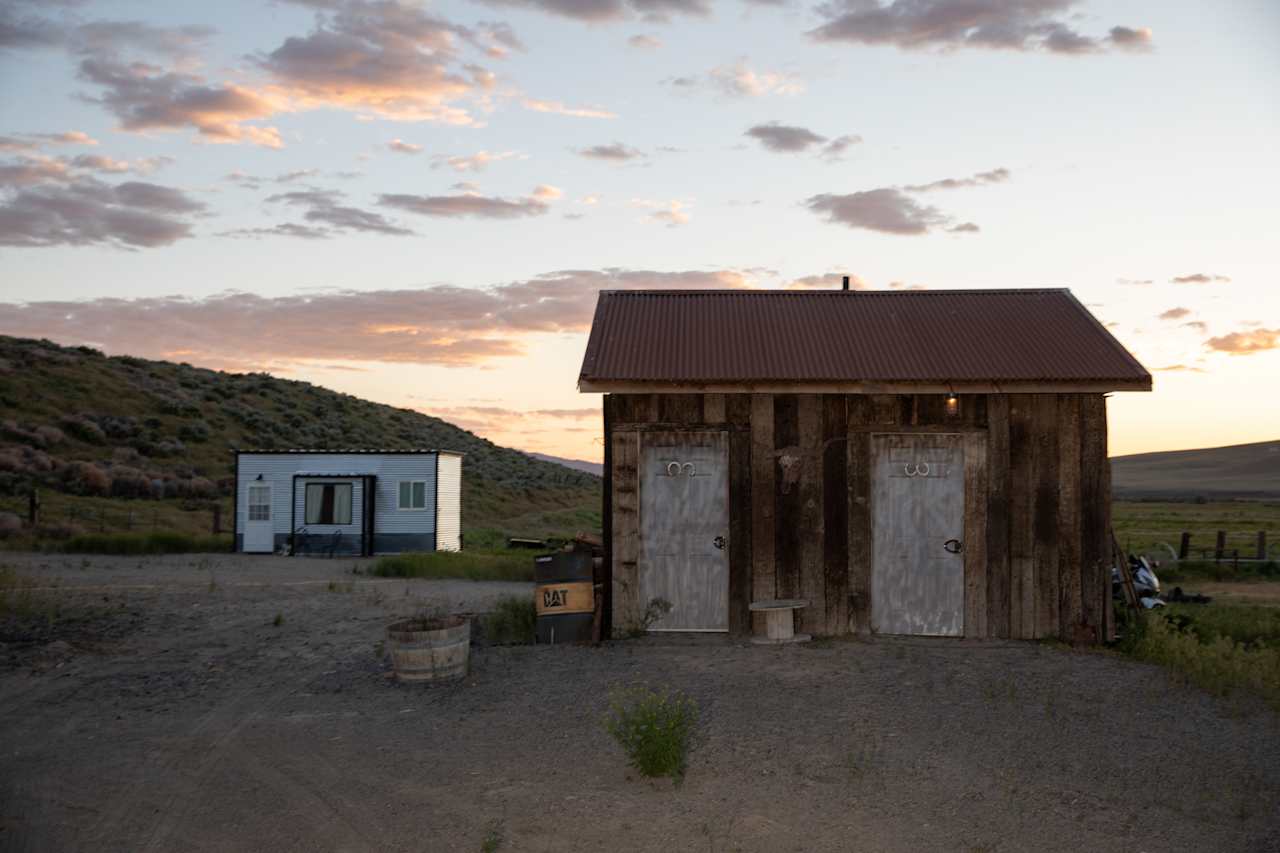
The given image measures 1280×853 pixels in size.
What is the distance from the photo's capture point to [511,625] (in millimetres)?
13594

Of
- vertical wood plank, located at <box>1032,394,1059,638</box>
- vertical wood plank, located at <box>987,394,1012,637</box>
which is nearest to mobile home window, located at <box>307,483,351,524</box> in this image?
vertical wood plank, located at <box>987,394,1012,637</box>

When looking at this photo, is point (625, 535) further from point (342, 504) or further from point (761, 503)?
point (342, 504)

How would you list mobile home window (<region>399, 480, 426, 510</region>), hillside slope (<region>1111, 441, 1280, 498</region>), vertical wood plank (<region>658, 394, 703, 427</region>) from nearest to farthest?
vertical wood plank (<region>658, 394, 703, 427</region>) → mobile home window (<region>399, 480, 426, 510</region>) → hillside slope (<region>1111, 441, 1280, 498</region>)

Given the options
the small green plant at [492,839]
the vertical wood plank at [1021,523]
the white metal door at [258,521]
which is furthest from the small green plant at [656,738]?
the white metal door at [258,521]

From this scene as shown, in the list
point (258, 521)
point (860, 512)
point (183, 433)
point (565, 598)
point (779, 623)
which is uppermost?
point (183, 433)

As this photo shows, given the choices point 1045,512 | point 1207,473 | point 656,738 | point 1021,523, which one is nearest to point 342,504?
point 1021,523

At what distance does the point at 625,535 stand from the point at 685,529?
750mm

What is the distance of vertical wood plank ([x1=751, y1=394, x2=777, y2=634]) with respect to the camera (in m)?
12.6

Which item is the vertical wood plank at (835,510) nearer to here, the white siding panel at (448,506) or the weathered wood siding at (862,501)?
the weathered wood siding at (862,501)

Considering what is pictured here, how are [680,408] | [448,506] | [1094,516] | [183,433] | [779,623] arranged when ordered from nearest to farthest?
1. [779,623]
2. [1094,516]
3. [680,408]
4. [448,506]
5. [183,433]

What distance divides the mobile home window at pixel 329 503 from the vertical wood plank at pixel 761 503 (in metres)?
19.8

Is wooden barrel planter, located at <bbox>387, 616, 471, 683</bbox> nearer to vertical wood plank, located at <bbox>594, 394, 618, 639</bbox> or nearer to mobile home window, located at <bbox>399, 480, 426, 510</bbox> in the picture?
vertical wood plank, located at <bbox>594, 394, 618, 639</bbox>

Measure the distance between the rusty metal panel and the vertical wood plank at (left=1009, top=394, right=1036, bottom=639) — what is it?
1.99 feet

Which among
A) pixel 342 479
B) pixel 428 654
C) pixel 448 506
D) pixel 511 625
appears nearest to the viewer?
pixel 428 654
